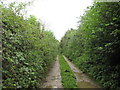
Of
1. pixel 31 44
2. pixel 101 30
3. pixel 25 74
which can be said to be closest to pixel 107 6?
pixel 101 30

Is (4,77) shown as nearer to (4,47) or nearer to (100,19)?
(4,47)

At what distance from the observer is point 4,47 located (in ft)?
7.04

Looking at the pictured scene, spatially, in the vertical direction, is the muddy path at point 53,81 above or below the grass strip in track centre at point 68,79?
below

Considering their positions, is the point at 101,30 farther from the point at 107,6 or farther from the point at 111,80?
the point at 111,80

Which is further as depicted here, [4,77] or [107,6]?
[107,6]

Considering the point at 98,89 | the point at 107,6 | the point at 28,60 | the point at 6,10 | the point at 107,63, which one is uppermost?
the point at 107,6

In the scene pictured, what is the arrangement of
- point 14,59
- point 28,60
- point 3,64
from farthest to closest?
point 28,60 < point 14,59 < point 3,64

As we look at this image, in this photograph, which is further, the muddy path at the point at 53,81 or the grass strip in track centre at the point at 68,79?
the muddy path at the point at 53,81

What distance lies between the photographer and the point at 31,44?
3820 mm

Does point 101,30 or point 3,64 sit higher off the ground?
point 101,30

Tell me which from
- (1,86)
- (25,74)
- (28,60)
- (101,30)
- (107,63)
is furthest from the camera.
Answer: (107,63)

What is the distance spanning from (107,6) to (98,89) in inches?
154

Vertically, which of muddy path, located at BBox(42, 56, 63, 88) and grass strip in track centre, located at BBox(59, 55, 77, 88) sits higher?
grass strip in track centre, located at BBox(59, 55, 77, 88)

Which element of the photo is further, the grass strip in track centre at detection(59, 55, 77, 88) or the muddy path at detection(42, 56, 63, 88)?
the muddy path at detection(42, 56, 63, 88)
